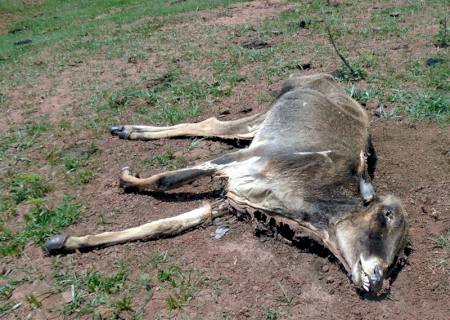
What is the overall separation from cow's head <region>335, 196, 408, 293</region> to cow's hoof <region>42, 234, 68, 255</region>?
2.14 meters

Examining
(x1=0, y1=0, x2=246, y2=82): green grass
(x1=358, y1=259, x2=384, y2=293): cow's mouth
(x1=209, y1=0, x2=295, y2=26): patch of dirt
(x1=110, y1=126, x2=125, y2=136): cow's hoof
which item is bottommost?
(x1=0, y1=0, x2=246, y2=82): green grass

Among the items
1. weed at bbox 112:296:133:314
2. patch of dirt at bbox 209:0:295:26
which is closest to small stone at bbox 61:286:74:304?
weed at bbox 112:296:133:314

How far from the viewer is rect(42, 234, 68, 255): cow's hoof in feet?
13.4

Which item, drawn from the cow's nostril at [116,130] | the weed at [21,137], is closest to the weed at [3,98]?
the weed at [21,137]

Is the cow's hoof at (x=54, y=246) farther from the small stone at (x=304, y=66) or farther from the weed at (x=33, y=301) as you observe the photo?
the small stone at (x=304, y=66)

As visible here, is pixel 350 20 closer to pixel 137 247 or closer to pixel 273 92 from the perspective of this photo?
pixel 273 92

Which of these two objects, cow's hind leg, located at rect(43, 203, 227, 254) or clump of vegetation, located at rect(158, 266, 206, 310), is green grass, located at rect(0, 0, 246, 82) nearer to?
cow's hind leg, located at rect(43, 203, 227, 254)

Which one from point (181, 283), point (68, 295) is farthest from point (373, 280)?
point (68, 295)

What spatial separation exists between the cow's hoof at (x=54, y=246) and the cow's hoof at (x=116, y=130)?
2090 mm

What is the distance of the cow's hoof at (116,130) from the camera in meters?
5.98

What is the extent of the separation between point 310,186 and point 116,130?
2.87 m

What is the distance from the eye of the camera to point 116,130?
19.7ft

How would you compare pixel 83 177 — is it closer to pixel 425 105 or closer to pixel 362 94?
pixel 362 94

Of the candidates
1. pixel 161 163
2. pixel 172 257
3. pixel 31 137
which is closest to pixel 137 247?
pixel 172 257
